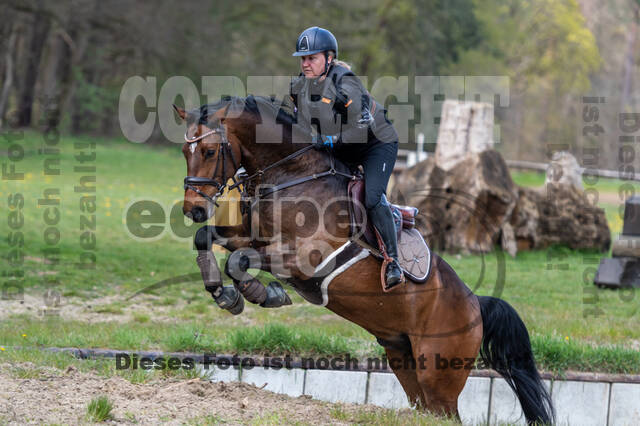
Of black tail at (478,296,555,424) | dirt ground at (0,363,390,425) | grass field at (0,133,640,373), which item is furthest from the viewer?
grass field at (0,133,640,373)

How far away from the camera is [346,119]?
467 cm

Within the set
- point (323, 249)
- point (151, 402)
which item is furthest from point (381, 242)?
point (151, 402)

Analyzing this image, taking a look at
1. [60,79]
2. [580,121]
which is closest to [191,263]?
[60,79]

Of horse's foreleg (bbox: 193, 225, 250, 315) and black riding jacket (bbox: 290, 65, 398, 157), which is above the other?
black riding jacket (bbox: 290, 65, 398, 157)

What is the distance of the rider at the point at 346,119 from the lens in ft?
15.0

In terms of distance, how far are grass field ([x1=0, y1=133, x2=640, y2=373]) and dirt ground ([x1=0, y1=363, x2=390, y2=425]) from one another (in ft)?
3.62

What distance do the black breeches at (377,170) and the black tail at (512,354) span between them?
131 cm

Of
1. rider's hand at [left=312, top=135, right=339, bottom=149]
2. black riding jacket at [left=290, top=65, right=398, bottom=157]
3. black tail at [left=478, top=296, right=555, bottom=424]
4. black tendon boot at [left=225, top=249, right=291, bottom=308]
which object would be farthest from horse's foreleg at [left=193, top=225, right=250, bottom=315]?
black tail at [left=478, top=296, right=555, bottom=424]

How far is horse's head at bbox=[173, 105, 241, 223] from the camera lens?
14.6ft

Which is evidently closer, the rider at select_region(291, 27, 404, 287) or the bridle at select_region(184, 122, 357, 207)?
the bridle at select_region(184, 122, 357, 207)

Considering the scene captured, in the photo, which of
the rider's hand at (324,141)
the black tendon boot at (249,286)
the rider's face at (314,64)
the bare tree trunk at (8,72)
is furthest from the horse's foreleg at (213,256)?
the bare tree trunk at (8,72)

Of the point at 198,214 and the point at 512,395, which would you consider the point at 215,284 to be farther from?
the point at 512,395

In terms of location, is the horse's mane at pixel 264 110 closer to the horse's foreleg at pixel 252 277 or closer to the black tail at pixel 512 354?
the horse's foreleg at pixel 252 277

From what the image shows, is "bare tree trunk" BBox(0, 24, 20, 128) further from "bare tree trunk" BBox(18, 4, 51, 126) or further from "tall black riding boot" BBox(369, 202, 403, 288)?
"tall black riding boot" BBox(369, 202, 403, 288)
